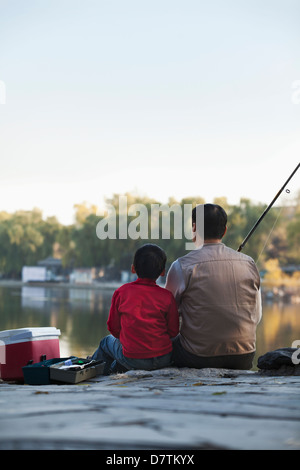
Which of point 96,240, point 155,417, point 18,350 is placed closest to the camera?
point 155,417

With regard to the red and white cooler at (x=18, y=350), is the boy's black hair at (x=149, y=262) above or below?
above

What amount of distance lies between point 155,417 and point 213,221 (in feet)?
3.20

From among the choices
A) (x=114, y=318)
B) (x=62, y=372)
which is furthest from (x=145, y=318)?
(x=62, y=372)

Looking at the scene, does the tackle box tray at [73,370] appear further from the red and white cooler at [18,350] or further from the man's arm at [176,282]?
the man's arm at [176,282]

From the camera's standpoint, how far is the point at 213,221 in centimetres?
199

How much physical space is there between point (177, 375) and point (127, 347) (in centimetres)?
23

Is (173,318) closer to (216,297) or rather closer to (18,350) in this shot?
(216,297)

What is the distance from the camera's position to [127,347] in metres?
2.05

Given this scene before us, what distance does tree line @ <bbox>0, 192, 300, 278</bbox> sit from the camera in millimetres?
24047

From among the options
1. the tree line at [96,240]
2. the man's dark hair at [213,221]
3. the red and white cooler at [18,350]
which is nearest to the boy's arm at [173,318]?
the man's dark hair at [213,221]

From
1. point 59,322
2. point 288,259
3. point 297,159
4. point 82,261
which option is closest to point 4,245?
point 82,261

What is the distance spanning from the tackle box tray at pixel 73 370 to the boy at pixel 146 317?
0.13 m

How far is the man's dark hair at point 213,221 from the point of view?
6.52 ft
